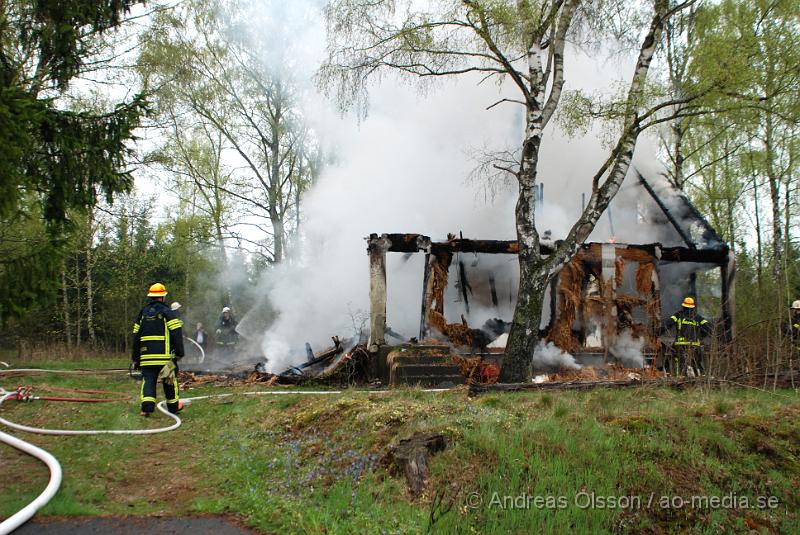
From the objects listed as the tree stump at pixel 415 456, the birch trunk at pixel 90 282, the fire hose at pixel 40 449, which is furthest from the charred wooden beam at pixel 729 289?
the birch trunk at pixel 90 282

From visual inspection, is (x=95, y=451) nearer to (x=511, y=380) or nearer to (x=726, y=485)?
(x=726, y=485)

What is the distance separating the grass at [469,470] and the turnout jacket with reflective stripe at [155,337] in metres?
1.45

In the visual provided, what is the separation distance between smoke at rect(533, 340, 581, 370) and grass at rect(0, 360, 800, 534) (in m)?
6.43

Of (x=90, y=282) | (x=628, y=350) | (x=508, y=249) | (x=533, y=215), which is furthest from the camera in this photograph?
(x=90, y=282)

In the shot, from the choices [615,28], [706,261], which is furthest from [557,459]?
[706,261]

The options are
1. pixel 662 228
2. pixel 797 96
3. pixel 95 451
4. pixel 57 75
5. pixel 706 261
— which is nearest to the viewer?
pixel 95 451

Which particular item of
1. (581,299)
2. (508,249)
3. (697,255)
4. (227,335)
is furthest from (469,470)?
(227,335)

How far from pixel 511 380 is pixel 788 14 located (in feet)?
44.6

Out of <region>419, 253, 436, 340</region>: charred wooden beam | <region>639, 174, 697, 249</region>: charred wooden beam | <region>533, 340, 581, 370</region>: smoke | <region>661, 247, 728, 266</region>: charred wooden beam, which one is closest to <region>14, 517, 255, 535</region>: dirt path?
<region>419, 253, 436, 340</region>: charred wooden beam

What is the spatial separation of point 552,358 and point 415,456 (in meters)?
9.65

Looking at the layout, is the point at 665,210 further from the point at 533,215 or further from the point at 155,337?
the point at 155,337

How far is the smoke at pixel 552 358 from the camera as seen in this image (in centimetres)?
1352

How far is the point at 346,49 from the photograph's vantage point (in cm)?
1192

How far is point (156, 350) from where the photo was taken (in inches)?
324
